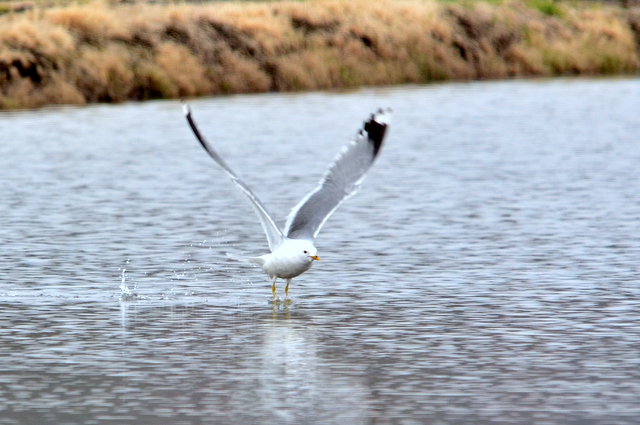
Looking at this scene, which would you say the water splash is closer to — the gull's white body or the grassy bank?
the gull's white body

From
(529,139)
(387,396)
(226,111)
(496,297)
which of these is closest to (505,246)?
(496,297)

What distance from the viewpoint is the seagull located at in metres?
9.84

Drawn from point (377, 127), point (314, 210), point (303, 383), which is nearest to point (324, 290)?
point (314, 210)

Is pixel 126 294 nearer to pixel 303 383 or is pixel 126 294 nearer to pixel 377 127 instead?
pixel 377 127

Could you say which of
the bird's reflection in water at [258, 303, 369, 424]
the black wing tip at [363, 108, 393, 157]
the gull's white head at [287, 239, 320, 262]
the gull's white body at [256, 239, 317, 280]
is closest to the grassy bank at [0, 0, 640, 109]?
the black wing tip at [363, 108, 393, 157]

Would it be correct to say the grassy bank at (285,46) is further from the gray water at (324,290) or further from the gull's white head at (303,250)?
the gull's white head at (303,250)

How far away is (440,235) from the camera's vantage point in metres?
13.2

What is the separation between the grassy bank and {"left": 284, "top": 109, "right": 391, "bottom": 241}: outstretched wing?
16.7m

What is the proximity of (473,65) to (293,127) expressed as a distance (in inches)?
566

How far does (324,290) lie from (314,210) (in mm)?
615

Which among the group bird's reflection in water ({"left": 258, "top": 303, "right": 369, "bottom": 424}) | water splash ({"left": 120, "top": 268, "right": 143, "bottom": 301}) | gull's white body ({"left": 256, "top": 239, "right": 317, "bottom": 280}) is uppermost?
gull's white body ({"left": 256, "top": 239, "right": 317, "bottom": 280})

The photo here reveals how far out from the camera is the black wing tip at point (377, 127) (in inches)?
416

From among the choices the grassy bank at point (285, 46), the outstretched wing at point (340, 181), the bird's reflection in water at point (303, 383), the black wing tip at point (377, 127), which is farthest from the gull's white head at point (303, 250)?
the grassy bank at point (285, 46)

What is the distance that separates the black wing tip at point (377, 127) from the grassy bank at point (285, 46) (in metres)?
16.8
